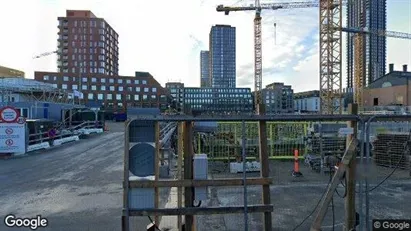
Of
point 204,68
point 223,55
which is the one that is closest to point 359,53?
point 223,55

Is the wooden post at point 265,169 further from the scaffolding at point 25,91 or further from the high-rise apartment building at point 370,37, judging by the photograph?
the high-rise apartment building at point 370,37

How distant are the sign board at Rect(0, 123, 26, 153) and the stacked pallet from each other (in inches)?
712

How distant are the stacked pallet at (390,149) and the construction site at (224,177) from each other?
4cm

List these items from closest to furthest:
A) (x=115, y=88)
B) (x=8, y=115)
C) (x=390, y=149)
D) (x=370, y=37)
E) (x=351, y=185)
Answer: (x=351, y=185) < (x=390, y=149) < (x=8, y=115) < (x=115, y=88) < (x=370, y=37)

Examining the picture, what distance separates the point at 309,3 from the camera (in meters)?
78.2

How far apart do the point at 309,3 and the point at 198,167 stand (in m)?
81.8

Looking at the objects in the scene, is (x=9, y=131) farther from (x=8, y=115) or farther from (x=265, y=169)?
(x=265, y=169)

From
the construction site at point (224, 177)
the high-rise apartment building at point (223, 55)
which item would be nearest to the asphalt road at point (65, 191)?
the construction site at point (224, 177)

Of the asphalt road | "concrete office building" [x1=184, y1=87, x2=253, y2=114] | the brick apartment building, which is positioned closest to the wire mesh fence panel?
the asphalt road

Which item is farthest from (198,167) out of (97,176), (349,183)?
(97,176)

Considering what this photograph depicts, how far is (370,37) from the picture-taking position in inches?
5103

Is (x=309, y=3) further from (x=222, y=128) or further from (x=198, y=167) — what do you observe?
(x=198, y=167)

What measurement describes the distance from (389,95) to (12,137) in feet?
290

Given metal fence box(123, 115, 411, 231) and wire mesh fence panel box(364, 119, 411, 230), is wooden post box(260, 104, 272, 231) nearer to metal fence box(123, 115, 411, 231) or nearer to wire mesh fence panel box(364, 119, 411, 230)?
metal fence box(123, 115, 411, 231)
